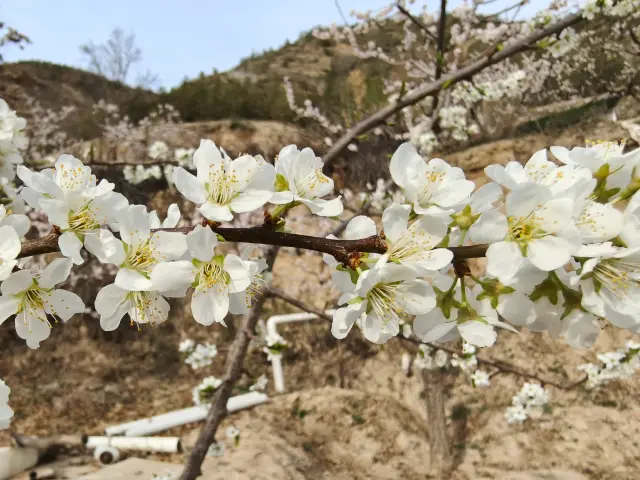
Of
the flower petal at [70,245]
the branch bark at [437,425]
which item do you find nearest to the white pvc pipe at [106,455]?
the branch bark at [437,425]

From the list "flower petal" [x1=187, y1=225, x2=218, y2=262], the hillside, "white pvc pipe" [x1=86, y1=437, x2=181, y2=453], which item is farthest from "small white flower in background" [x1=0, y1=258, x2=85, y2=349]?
the hillside

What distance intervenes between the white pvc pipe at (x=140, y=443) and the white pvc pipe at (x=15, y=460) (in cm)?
45

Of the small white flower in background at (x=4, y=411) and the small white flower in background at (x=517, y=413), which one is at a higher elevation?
the small white flower in background at (x=4, y=411)

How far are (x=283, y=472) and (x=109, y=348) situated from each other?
3534mm

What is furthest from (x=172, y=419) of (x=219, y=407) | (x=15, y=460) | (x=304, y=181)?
(x=304, y=181)

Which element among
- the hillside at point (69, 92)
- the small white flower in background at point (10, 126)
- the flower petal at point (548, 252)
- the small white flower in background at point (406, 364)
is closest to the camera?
the flower petal at point (548, 252)

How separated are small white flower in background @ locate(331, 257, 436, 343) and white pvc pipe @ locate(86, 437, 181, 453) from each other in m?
3.83

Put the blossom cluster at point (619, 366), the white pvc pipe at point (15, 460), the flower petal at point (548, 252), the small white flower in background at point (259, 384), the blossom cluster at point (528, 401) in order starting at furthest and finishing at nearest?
the blossom cluster at point (528, 401), the white pvc pipe at point (15, 460), the blossom cluster at point (619, 366), the small white flower in background at point (259, 384), the flower petal at point (548, 252)

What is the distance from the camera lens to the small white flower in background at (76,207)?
2.27 feet

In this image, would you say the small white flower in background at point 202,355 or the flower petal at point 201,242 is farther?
the small white flower in background at point 202,355

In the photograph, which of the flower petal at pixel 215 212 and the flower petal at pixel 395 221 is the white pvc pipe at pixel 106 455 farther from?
the flower petal at pixel 395 221

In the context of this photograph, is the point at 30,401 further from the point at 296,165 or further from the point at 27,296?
the point at 296,165

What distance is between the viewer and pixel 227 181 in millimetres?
729

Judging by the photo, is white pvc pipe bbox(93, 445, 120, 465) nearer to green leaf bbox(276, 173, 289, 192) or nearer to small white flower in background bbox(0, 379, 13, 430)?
small white flower in background bbox(0, 379, 13, 430)
